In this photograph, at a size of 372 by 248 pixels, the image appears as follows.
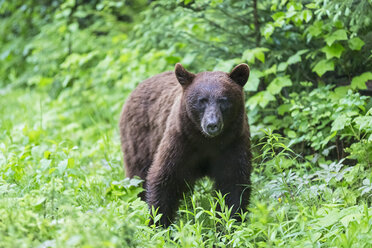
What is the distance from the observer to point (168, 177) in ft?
15.1

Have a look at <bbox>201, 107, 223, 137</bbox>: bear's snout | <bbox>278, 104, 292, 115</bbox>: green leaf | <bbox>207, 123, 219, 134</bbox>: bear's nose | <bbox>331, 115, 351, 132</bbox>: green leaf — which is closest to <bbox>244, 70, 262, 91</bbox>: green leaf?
<bbox>278, 104, 292, 115</bbox>: green leaf

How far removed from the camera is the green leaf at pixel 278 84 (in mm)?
5816

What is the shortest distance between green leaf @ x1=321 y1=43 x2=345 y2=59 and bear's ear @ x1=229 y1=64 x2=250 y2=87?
1.35 meters

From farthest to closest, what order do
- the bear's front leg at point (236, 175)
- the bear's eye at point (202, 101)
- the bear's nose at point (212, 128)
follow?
1. the bear's front leg at point (236, 175)
2. the bear's eye at point (202, 101)
3. the bear's nose at point (212, 128)

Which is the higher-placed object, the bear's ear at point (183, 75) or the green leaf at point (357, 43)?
the bear's ear at point (183, 75)

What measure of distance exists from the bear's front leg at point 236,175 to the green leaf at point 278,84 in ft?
4.56

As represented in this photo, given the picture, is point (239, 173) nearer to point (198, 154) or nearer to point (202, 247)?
point (198, 154)

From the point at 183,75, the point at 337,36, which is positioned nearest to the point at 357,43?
the point at 337,36

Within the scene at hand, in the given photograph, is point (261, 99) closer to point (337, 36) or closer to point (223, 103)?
point (337, 36)

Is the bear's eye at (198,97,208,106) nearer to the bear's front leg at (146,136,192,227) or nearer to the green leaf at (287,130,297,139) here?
the bear's front leg at (146,136,192,227)

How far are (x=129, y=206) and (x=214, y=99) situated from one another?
1254 millimetres

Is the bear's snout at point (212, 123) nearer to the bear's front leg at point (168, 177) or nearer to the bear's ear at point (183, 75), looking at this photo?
the bear's front leg at point (168, 177)

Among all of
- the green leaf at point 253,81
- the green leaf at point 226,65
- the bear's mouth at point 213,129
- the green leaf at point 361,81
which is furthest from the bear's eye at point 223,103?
the green leaf at point 361,81

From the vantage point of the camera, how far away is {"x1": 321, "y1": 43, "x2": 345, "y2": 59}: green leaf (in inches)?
217
